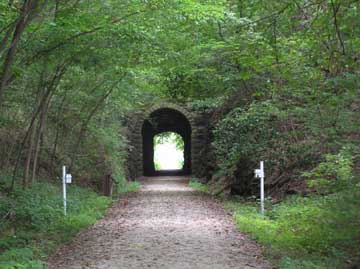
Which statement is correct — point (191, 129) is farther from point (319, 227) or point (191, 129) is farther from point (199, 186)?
point (319, 227)

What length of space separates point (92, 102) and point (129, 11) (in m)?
6.03

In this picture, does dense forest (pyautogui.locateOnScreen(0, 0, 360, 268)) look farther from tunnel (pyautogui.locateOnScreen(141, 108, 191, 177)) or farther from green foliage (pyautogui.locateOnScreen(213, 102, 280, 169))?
tunnel (pyautogui.locateOnScreen(141, 108, 191, 177))

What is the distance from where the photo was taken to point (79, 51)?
9.08m

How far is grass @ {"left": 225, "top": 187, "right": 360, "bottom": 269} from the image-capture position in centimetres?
672

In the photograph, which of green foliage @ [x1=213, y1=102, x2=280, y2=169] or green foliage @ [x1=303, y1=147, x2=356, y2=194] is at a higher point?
green foliage @ [x1=213, y1=102, x2=280, y2=169]

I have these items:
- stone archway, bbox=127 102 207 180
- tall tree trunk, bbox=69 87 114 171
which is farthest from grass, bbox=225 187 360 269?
stone archway, bbox=127 102 207 180

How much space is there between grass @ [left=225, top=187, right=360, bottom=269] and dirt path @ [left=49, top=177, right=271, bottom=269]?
35 cm

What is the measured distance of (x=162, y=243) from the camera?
27.0 ft

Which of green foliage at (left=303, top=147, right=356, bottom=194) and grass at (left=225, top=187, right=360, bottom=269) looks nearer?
grass at (left=225, top=187, right=360, bottom=269)

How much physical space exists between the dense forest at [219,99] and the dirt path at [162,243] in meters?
0.39

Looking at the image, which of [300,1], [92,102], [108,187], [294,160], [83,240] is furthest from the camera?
[108,187]

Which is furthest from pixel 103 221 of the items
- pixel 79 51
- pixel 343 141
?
pixel 343 141

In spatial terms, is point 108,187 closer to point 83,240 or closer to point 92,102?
point 92,102

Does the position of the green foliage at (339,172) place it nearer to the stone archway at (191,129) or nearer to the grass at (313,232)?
the grass at (313,232)
